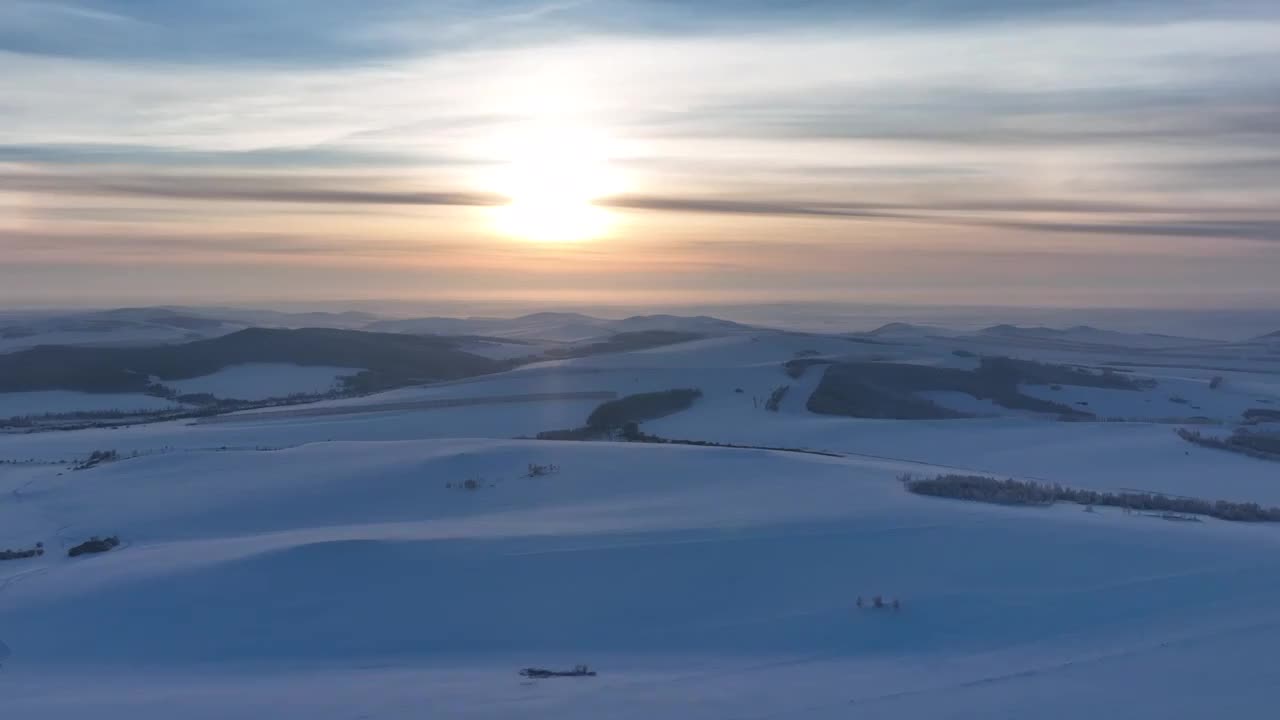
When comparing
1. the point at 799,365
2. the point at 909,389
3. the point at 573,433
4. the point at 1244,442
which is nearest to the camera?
the point at 1244,442

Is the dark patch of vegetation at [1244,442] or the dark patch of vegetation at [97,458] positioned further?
the dark patch of vegetation at [1244,442]

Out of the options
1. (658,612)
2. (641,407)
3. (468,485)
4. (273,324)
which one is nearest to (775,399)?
(641,407)

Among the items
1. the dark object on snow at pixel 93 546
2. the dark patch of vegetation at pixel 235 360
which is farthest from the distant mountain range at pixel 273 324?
the dark object on snow at pixel 93 546

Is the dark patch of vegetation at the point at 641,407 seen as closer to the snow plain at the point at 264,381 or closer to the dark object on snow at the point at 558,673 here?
the snow plain at the point at 264,381

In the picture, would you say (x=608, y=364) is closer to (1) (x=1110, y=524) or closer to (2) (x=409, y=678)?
(1) (x=1110, y=524)

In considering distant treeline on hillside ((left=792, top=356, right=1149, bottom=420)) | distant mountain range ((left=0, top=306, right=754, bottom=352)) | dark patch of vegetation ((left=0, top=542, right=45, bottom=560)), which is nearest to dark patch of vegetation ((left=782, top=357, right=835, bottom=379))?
distant treeline on hillside ((left=792, top=356, right=1149, bottom=420))

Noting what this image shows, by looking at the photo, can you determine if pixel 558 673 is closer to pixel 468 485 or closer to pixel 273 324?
pixel 468 485

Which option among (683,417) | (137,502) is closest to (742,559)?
(137,502)
